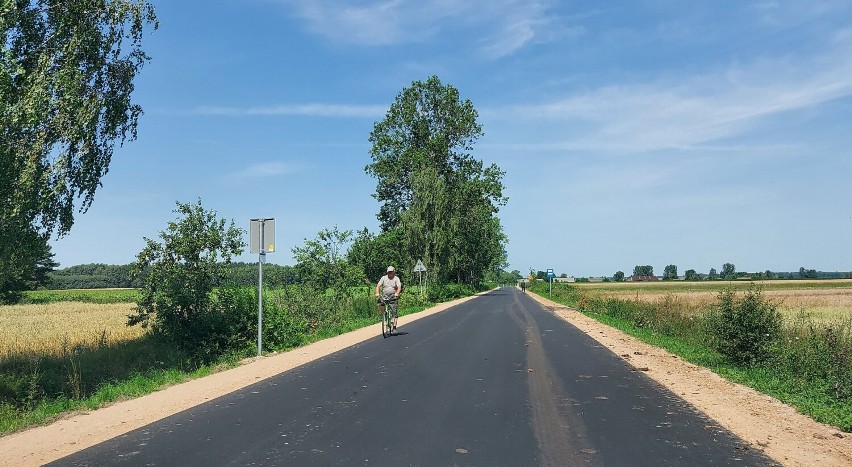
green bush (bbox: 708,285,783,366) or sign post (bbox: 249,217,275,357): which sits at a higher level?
sign post (bbox: 249,217,275,357)

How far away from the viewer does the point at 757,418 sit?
7355mm

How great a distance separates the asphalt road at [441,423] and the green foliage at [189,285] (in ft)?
14.1

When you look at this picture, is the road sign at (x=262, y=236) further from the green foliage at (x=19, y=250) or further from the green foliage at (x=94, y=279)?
the green foliage at (x=94, y=279)

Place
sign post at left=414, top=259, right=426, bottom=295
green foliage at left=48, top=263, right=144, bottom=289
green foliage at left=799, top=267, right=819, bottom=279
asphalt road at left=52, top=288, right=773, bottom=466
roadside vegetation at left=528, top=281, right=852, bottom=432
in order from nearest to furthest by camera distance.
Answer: asphalt road at left=52, top=288, right=773, bottom=466 < roadside vegetation at left=528, top=281, right=852, bottom=432 < sign post at left=414, top=259, right=426, bottom=295 < green foliage at left=48, top=263, right=144, bottom=289 < green foliage at left=799, top=267, right=819, bottom=279

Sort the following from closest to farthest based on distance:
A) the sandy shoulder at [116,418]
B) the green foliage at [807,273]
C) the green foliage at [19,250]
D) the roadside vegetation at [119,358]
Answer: the sandy shoulder at [116,418]
the roadside vegetation at [119,358]
the green foliage at [19,250]
the green foliage at [807,273]

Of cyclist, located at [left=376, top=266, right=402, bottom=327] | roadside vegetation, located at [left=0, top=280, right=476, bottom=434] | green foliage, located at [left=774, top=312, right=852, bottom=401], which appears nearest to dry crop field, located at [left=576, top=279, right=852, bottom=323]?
green foliage, located at [left=774, top=312, right=852, bottom=401]

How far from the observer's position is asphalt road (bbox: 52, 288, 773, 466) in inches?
218

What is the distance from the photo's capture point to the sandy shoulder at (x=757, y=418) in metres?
5.78

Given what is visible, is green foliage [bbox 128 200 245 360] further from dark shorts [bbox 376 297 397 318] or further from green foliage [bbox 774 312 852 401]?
green foliage [bbox 774 312 852 401]

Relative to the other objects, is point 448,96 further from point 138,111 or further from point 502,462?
point 502,462

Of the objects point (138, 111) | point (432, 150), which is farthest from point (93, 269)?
point (138, 111)

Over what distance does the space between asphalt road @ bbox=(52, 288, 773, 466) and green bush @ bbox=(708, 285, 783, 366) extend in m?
2.36

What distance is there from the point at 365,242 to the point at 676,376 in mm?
31911

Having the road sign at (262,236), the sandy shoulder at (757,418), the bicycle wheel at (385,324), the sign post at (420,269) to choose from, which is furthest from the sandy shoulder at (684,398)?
the sign post at (420,269)
